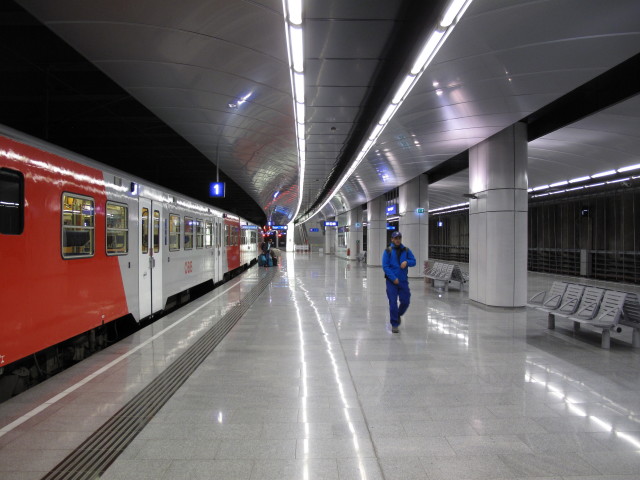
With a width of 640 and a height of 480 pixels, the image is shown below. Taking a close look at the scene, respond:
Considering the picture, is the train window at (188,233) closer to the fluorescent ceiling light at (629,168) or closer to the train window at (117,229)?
the train window at (117,229)

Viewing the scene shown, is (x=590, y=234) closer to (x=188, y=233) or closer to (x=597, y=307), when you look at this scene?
(x=597, y=307)

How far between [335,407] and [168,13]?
192 inches

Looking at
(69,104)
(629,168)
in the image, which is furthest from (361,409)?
(629,168)

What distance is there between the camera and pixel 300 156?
12.4 meters

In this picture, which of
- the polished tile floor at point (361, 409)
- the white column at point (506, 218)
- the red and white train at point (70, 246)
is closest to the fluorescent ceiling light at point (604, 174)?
the white column at point (506, 218)

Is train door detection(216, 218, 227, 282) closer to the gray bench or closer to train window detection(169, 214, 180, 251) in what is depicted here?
train window detection(169, 214, 180, 251)

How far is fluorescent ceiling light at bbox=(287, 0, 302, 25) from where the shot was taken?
420 centimetres

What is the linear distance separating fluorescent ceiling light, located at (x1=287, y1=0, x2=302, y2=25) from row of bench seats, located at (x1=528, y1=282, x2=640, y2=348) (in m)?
6.07

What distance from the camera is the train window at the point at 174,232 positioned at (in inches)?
382

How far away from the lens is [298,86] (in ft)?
22.1

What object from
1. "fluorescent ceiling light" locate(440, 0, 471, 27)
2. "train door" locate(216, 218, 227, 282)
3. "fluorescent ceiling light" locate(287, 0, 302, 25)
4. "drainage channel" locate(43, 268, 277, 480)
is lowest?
"drainage channel" locate(43, 268, 277, 480)

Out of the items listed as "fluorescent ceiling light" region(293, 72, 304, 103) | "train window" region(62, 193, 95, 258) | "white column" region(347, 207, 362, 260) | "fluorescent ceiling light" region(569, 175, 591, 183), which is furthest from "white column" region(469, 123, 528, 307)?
"white column" region(347, 207, 362, 260)

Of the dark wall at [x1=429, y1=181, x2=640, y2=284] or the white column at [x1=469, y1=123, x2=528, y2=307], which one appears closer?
the white column at [x1=469, y1=123, x2=528, y2=307]

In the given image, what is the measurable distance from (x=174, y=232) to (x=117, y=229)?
3.17 meters
